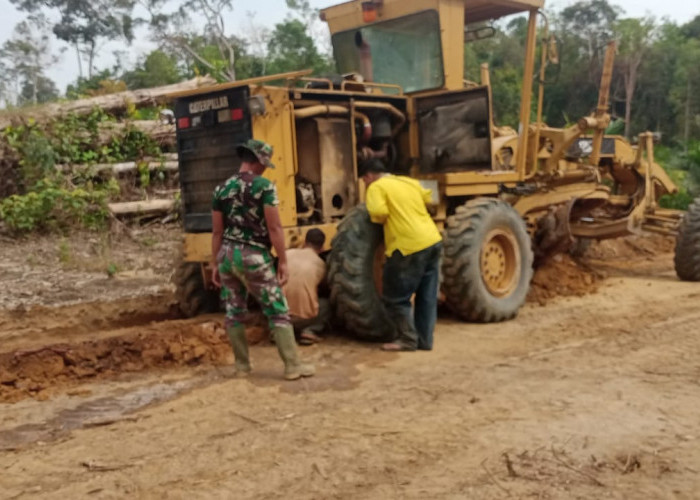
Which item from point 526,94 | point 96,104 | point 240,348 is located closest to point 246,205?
point 240,348

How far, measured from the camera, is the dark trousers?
6.48 m

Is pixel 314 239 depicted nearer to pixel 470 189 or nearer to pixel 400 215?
pixel 400 215

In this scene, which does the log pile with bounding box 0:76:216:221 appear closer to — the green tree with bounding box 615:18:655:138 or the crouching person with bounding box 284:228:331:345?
the crouching person with bounding box 284:228:331:345

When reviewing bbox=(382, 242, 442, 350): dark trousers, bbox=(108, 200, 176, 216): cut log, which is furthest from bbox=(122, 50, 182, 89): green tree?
bbox=(382, 242, 442, 350): dark trousers

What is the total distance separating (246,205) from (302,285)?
126 centimetres

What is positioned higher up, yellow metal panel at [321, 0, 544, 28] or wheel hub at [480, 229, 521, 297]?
yellow metal panel at [321, 0, 544, 28]

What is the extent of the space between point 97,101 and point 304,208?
30.3ft

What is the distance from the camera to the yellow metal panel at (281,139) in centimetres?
672

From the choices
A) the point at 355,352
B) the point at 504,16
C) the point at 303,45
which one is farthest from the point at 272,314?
the point at 303,45

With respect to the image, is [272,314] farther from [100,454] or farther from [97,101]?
[97,101]

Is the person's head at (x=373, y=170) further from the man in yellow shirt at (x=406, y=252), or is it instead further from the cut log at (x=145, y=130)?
the cut log at (x=145, y=130)

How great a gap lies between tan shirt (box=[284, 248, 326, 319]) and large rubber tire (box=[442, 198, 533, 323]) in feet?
4.39

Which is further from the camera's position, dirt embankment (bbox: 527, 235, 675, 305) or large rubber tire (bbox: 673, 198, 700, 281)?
large rubber tire (bbox: 673, 198, 700, 281)

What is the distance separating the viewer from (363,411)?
4.77 m
